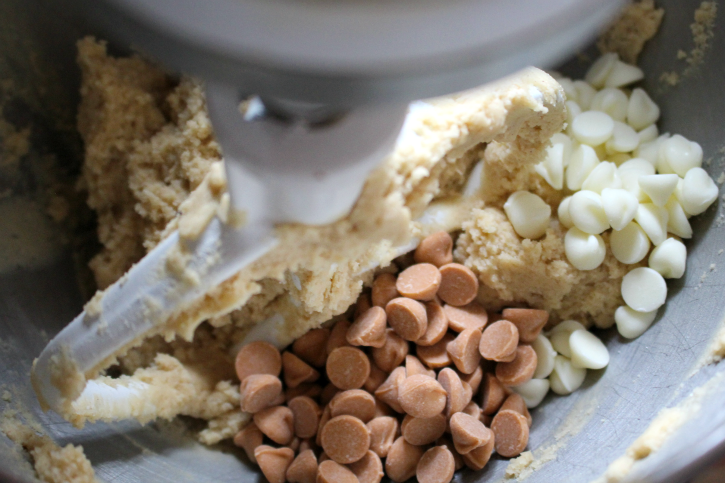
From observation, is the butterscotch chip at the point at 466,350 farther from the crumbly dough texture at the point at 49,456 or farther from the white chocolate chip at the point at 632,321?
the crumbly dough texture at the point at 49,456

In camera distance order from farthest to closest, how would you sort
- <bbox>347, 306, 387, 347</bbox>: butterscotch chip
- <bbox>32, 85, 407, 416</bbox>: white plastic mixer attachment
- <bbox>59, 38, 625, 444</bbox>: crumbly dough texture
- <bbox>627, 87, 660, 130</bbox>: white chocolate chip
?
<bbox>627, 87, 660, 130</bbox>: white chocolate chip, <bbox>347, 306, 387, 347</bbox>: butterscotch chip, <bbox>59, 38, 625, 444</bbox>: crumbly dough texture, <bbox>32, 85, 407, 416</bbox>: white plastic mixer attachment

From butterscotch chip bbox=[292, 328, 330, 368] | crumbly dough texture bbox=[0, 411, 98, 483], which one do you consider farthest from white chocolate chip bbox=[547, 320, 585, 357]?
crumbly dough texture bbox=[0, 411, 98, 483]

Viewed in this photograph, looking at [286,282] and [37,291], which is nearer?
[286,282]

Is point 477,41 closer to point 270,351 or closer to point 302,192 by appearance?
point 302,192

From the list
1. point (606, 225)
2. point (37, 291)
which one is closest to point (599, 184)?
point (606, 225)

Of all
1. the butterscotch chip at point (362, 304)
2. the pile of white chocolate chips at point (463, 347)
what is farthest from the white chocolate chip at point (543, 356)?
the butterscotch chip at point (362, 304)

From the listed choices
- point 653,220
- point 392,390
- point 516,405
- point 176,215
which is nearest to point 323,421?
point 392,390

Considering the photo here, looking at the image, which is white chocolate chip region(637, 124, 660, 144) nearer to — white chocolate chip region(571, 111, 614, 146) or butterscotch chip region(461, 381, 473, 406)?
white chocolate chip region(571, 111, 614, 146)
